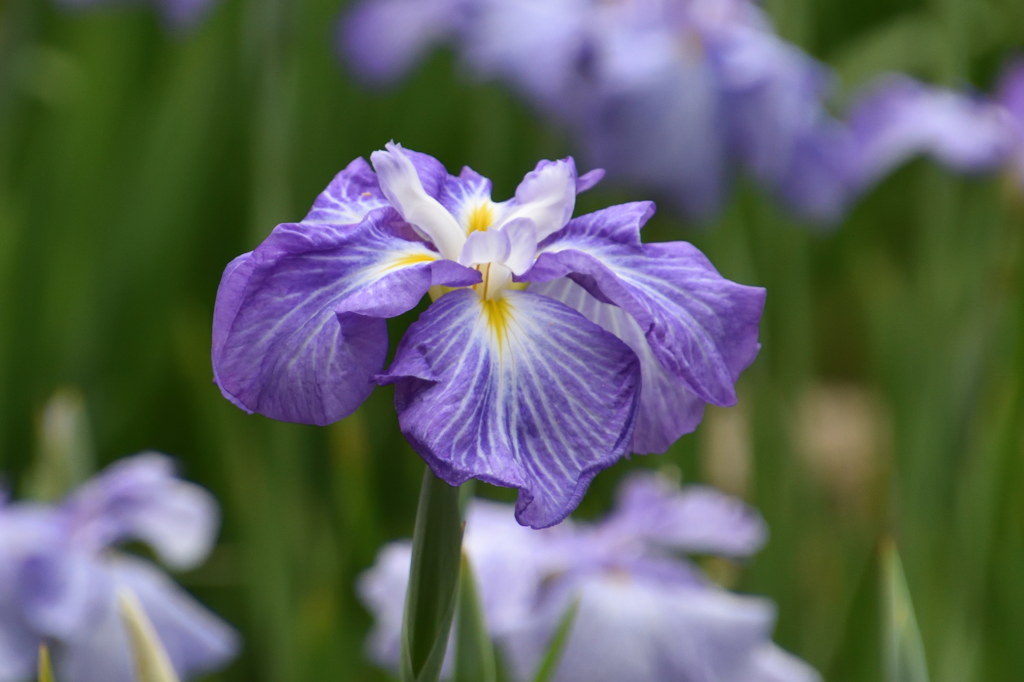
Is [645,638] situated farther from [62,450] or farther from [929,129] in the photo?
[929,129]

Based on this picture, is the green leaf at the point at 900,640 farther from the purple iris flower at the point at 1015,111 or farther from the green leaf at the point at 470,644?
the purple iris flower at the point at 1015,111

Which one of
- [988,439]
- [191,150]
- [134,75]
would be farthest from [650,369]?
[134,75]

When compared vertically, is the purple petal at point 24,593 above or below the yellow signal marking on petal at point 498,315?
below

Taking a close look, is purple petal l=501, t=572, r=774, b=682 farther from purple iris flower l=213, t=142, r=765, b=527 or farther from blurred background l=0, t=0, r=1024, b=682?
purple iris flower l=213, t=142, r=765, b=527

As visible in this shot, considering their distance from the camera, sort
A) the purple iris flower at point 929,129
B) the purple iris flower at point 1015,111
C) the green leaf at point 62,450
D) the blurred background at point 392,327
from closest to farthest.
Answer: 1. the green leaf at point 62,450
2. the blurred background at point 392,327
3. the purple iris flower at point 929,129
4. the purple iris flower at point 1015,111

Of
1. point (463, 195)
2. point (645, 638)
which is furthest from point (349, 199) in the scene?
point (645, 638)

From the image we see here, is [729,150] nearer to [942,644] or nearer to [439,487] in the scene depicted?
[942,644]

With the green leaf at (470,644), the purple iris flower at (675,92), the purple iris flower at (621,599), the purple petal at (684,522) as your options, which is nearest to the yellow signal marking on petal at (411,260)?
the green leaf at (470,644)
